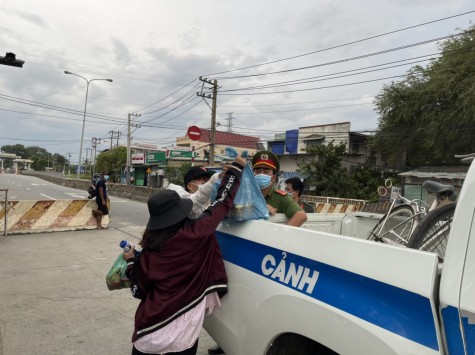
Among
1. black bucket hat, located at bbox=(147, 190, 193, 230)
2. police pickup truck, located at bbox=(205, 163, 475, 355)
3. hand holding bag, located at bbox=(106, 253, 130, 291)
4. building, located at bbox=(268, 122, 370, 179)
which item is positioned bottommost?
hand holding bag, located at bbox=(106, 253, 130, 291)

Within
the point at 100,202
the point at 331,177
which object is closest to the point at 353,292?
the point at 100,202

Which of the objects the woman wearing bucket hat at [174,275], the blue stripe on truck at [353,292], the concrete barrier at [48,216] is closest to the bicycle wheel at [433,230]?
the blue stripe on truck at [353,292]

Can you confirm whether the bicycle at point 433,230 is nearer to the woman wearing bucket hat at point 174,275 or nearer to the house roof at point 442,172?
the woman wearing bucket hat at point 174,275

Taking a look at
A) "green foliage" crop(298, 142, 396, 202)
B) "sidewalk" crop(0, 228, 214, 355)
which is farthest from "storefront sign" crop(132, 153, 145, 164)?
"sidewalk" crop(0, 228, 214, 355)

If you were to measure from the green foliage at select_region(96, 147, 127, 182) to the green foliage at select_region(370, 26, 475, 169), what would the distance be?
45.7 m

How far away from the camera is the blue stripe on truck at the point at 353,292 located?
1297 millimetres

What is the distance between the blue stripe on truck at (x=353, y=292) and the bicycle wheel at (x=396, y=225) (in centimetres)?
135

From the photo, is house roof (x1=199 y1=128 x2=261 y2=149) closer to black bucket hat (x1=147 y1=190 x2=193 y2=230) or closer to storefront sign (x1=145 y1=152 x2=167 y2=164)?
storefront sign (x1=145 y1=152 x2=167 y2=164)

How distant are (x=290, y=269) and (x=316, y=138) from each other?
116ft

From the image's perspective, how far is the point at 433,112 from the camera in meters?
25.5

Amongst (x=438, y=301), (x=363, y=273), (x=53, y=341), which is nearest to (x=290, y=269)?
(x=363, y=273)

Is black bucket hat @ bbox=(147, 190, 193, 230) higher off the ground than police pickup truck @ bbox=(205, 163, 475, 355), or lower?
higher

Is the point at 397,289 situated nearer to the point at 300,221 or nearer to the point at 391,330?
the point at 391,330

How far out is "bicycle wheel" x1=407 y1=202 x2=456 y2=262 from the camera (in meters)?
2.08
